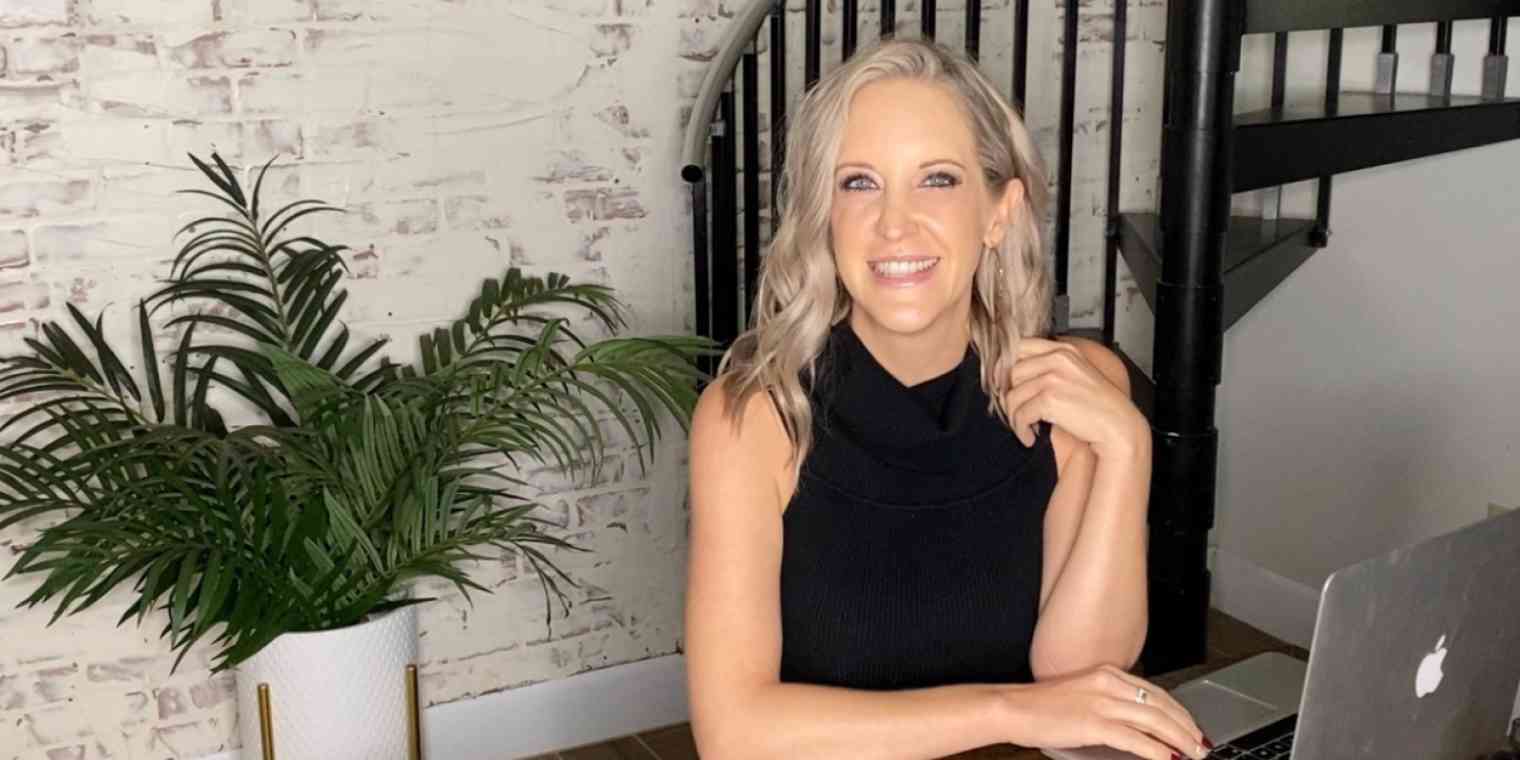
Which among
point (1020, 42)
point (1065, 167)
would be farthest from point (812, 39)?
point (1065, 167)

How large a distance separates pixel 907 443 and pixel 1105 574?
25 cm

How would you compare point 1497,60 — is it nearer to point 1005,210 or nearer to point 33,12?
point 1005,210

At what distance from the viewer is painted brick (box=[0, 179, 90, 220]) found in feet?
8.25

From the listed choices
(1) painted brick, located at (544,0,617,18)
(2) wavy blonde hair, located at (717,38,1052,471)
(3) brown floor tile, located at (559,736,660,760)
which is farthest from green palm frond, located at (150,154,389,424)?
(2) wavy blonde hair, located at (717,38,1052,471)

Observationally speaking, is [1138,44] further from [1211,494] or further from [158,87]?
[158,87]

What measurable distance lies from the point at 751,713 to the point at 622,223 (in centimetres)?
158

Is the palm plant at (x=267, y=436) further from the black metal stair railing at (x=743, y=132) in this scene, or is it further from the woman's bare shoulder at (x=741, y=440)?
the woman's bare shoulder at (x=741, y=440)

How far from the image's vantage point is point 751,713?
1.52 meters

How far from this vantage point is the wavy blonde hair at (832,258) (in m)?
1.65

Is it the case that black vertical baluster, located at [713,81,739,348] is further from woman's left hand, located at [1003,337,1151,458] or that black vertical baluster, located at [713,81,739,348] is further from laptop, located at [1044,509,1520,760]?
laptop, located at [1044,509,1520,760]

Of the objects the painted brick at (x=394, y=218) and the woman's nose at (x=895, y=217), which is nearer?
the woman's nose at (x=895, y=217)

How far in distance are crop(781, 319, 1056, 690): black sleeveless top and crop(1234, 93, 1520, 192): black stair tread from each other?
3.09ft

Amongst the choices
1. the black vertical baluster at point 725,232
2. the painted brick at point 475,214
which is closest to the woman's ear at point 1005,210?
the black vertical baluster at point 725,232

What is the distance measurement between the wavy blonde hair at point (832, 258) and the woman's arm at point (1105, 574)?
0.44 feet
